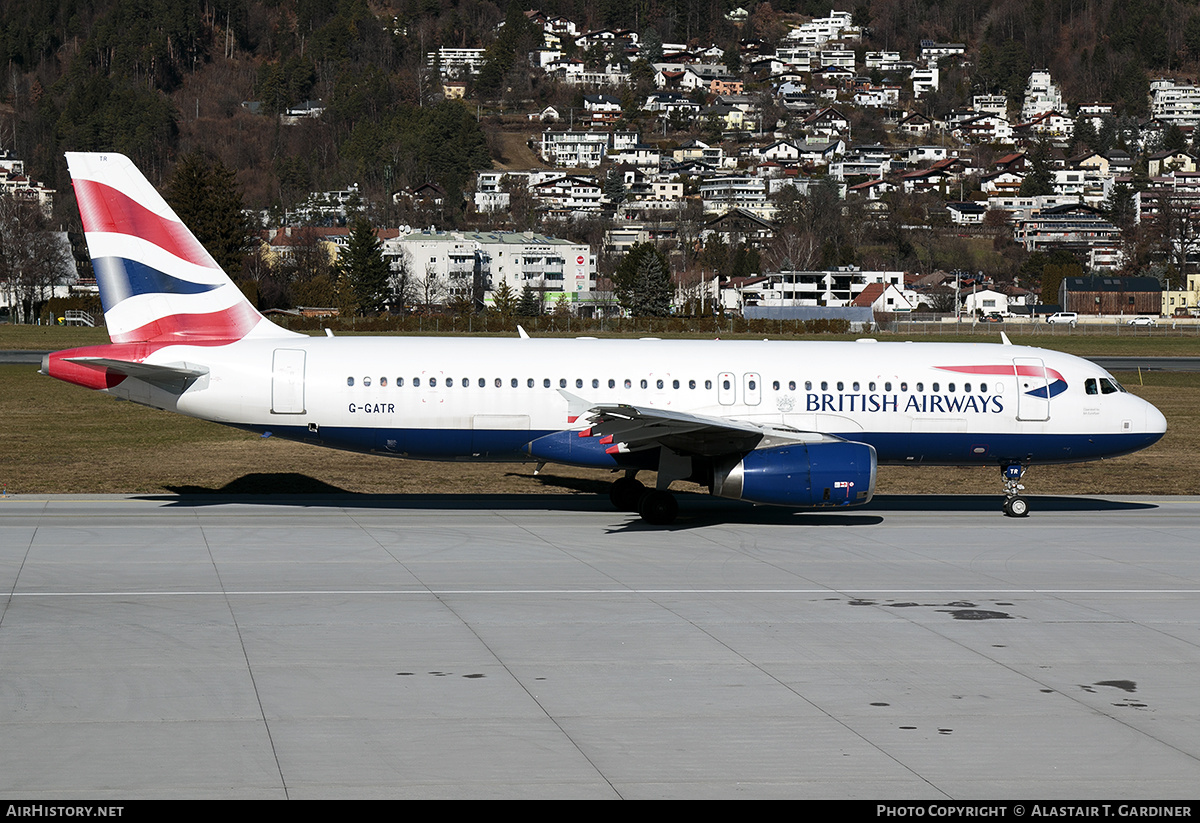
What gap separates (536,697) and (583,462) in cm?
1227

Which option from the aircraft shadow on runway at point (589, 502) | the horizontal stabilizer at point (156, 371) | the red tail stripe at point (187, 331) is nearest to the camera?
the horizontal stabilizer at point (156, 371)

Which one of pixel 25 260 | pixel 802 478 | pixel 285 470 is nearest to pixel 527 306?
pixel 25 260

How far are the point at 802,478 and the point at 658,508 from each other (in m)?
3.20

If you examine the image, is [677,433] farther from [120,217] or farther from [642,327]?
[642,327]

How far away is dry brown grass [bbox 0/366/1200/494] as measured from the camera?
30.7 metres

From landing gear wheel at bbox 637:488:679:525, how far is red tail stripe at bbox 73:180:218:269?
10.9 metres

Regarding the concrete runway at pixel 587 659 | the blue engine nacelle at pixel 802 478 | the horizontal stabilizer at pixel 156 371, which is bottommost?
the concrete runway at pixel 587 659

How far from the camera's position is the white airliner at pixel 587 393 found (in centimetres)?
2484

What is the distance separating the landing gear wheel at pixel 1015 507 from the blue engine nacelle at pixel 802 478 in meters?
5.14

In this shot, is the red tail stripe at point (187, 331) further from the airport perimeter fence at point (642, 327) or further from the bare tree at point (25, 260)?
the bare tree at point (25, 260)

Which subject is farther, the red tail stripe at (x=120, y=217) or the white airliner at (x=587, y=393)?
the red tail stripe at (x=120, y=217)

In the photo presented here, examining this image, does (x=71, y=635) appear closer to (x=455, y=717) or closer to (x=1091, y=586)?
(x=455, y=717)

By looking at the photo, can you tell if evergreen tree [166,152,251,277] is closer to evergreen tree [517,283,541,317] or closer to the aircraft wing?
evergreen tree [517,283,541,317]

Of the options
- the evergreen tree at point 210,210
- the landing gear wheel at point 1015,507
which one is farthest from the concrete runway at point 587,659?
the evergreen tree at point 210,210
